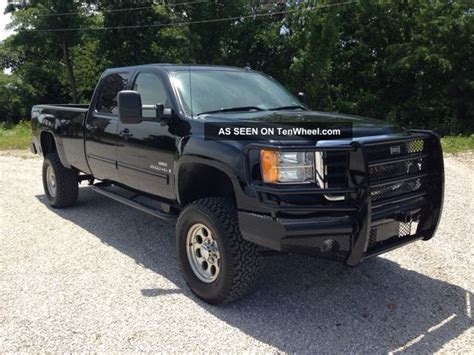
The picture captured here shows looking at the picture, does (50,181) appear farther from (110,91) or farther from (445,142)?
(445,142)

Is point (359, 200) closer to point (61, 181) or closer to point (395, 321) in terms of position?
point (395, 321)

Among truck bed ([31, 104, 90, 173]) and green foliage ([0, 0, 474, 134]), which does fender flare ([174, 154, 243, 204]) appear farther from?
green foliage ([0, 0, 474, 134])

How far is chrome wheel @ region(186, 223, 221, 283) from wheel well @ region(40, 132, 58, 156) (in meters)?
3.81

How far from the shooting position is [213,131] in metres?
3.63

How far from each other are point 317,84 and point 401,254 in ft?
60.5

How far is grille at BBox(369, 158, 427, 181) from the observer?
3275 millimetres

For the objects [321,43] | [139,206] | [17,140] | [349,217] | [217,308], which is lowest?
[217,308]

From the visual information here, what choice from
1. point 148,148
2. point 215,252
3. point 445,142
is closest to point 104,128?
point 148,148

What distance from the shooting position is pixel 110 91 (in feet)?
17.5

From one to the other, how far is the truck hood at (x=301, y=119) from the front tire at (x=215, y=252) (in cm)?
70

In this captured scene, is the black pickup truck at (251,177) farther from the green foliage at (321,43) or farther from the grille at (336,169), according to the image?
the green foliage at (321,43)

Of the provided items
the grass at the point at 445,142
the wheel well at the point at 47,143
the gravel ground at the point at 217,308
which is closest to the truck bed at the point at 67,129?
the wheel well at the point at 47,143

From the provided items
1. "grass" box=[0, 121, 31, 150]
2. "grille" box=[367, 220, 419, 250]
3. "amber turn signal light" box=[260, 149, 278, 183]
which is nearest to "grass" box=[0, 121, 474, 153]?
"grass" box=[0, 121, 31, 150]

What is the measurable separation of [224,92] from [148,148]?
89 cm
